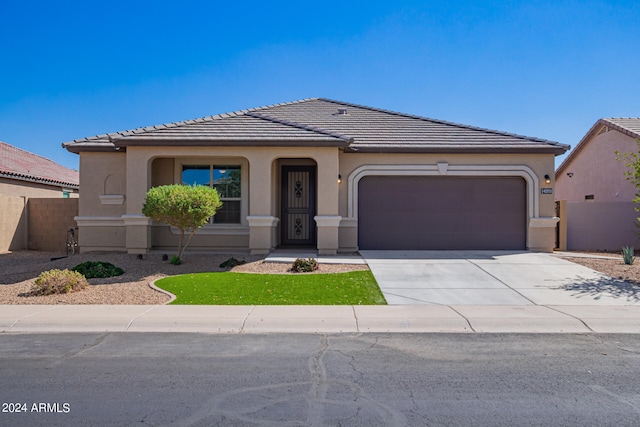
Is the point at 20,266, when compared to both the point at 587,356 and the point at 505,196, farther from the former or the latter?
the point at 505,196

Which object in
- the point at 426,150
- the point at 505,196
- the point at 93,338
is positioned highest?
the point at 426,150

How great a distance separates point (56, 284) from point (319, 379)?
700 centimetres

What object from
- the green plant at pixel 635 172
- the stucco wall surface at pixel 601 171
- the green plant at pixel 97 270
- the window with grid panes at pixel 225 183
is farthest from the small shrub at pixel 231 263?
the stucco wall surface at pixel 601 171

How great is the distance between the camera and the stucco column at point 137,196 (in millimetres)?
13961

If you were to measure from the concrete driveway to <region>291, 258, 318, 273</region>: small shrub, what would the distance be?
1519mm

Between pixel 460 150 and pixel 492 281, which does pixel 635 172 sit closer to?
pixel 460 150

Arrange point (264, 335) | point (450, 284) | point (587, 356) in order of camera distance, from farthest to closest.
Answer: point (450, 284) → point (264, 335) → point (587, 356)

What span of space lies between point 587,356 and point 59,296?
30.7 feet

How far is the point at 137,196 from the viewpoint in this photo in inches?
551

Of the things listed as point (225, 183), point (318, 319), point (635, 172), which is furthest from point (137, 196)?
point (635, 172)

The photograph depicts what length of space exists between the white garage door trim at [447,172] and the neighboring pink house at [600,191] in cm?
217

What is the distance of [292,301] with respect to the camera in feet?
29.1

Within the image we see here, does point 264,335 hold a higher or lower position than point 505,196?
lower

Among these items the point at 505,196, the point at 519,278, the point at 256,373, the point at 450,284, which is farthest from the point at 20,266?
the point at 505,196
